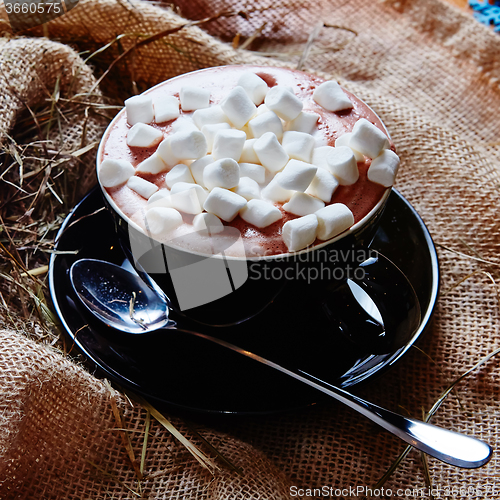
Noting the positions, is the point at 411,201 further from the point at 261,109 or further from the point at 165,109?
the point at 165,109

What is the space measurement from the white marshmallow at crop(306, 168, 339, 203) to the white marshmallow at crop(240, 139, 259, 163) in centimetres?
12

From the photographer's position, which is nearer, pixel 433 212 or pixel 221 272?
pixel 221 272

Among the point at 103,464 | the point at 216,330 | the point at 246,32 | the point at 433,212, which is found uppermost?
the point at 246,32

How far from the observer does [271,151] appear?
2.98ft

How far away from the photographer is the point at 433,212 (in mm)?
1390

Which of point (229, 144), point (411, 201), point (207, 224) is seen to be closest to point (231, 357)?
point (207, 224)

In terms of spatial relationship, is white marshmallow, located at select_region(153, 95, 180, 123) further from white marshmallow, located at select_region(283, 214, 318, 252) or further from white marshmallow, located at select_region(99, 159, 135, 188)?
white marshmallow, located at select_region(283, 214, 318, 252)

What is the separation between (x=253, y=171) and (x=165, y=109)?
23cm

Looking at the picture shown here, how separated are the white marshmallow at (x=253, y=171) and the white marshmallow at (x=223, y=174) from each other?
41 mm

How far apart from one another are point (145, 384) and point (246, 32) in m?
1.31

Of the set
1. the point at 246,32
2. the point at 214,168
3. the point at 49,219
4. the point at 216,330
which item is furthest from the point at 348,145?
the point at 246,32

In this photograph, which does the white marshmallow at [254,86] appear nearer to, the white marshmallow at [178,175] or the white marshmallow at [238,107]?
the white marshmallow at [238,107]

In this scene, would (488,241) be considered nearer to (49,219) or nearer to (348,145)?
(348,145)

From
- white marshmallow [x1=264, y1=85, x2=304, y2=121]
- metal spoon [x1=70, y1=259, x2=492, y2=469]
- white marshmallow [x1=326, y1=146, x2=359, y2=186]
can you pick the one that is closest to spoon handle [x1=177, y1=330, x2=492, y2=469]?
metal spoon [x1=70, y1=259, x2=492, y2=469]
